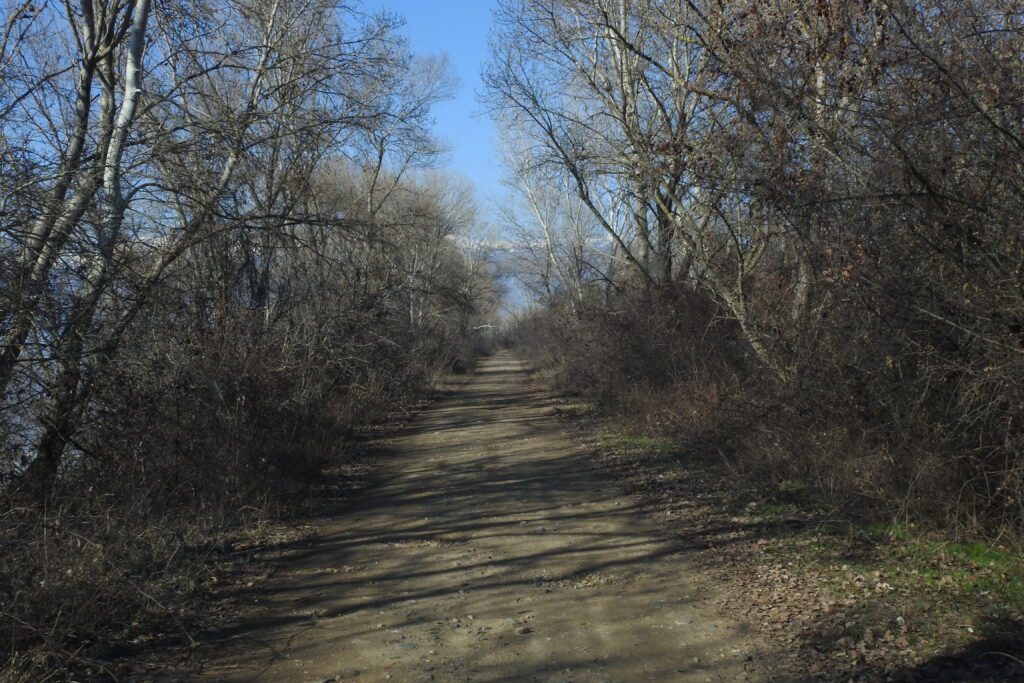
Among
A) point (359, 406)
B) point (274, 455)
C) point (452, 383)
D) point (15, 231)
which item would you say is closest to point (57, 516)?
point (15, 231)

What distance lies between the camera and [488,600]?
6.72 metres

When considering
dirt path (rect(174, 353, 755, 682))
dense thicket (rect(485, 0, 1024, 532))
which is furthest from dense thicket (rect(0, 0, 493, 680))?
dense thicket (rect(485, 0, 1024, 532))

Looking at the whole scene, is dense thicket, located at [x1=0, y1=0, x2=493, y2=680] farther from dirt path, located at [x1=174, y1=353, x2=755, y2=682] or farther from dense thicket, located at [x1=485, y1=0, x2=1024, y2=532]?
dense thicket, located at [x1=485, y1=0, x2=1024, y2=532]

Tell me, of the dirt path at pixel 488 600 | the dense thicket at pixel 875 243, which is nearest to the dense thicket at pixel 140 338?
the dirt path at pixel 488 600

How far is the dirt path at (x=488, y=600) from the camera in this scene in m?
5.43

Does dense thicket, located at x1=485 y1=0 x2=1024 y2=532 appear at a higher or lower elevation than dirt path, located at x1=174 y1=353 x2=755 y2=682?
A: higher

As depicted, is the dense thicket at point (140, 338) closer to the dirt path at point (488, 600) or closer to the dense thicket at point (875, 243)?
the dirt path at point (488, 600)

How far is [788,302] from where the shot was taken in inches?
448

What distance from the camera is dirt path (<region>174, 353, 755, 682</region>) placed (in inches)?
214

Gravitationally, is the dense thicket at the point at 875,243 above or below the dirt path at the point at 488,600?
above

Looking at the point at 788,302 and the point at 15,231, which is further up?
the point at 15,231

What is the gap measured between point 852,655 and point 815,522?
3.15 metres

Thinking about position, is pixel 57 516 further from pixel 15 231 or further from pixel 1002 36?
pixel 1002 36

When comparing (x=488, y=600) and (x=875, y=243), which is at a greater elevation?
(x=875, y=243)
